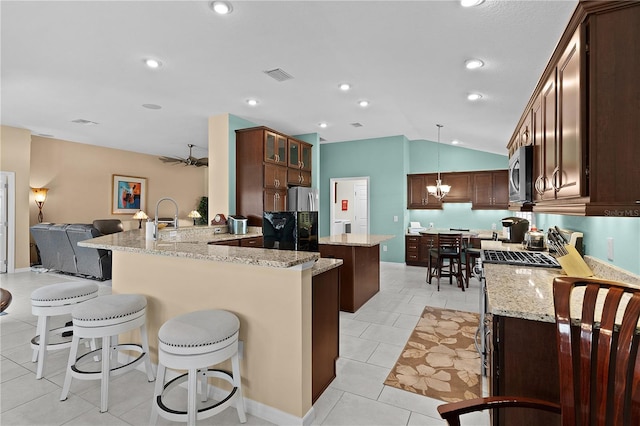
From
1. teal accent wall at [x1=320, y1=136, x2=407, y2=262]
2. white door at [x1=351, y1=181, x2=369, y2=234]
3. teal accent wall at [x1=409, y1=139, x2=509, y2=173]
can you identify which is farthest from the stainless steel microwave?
white door at [x1=351, y1=181, x2=369, y2=234]

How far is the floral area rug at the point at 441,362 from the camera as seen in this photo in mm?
2246

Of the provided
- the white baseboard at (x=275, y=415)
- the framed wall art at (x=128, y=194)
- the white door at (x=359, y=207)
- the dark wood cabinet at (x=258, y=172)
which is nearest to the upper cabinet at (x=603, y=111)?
the white baseboard at (x=275, y=415)

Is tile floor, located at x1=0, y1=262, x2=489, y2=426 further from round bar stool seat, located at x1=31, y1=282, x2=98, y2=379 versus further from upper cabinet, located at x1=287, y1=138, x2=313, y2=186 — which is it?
upper cabinet, located at x1=287, y1=138, x2=313, y2=186

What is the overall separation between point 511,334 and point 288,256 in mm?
1154

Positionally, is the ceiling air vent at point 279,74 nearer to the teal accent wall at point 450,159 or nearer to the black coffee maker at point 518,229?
the black coffee maker at point 518,229

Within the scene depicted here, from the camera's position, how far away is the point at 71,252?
5.50 m

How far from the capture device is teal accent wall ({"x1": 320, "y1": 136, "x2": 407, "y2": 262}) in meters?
6.88

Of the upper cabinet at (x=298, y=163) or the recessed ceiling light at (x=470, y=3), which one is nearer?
the recessed ceiling light at (x=470, y=3)

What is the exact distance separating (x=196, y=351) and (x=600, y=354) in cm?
169

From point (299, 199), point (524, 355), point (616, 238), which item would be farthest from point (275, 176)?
point (524, 355)

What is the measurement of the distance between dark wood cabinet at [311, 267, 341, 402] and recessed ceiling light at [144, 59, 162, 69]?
283 centimetres

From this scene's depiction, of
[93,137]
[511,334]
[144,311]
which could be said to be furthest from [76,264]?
[511,334]

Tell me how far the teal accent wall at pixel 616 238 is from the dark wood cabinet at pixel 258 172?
161 inches

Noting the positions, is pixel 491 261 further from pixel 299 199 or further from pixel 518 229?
pixel 299 199
